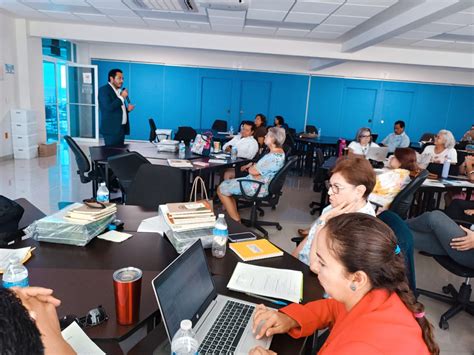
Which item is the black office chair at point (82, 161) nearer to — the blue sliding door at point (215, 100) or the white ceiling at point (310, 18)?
the white ceiling at point (310, 18)

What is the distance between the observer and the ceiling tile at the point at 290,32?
21.6ft

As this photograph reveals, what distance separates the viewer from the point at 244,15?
5.71 metres

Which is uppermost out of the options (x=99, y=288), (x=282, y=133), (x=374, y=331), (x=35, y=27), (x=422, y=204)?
(x=35, y=27)

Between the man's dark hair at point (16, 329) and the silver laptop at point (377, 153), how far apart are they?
522cm

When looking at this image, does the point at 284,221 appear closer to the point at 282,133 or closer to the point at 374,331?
the point at 282,133

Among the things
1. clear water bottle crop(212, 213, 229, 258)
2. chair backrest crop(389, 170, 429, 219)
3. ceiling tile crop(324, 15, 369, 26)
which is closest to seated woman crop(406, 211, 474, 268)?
chair backrest crop(389, 170, 429, 219)

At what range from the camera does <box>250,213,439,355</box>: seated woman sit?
0.87 m

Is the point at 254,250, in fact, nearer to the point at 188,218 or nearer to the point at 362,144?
the point at 188,218

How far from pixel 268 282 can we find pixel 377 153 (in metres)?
4.40

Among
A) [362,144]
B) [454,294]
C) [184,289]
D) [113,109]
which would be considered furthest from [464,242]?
[113,109]

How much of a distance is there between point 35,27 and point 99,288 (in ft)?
26.1

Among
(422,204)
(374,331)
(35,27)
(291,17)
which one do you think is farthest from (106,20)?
(374,331)

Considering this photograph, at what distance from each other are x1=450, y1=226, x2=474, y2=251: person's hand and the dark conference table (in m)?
1.39

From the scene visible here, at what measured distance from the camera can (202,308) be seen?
47.4 inches
